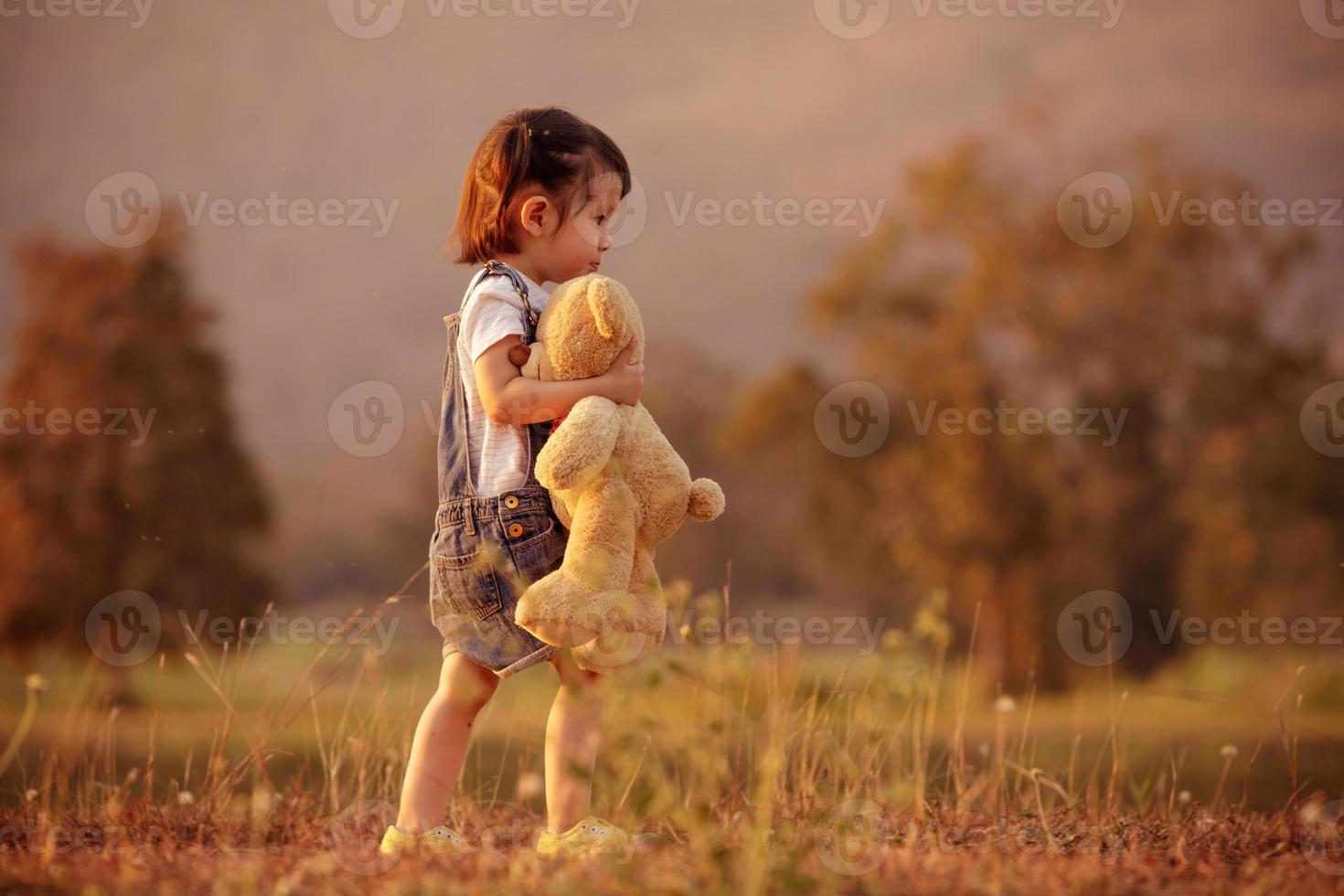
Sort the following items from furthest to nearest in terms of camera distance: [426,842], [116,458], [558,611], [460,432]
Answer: [116,458], [460,432], [426,842], [558,611]

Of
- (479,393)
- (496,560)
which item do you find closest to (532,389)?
(479,393)

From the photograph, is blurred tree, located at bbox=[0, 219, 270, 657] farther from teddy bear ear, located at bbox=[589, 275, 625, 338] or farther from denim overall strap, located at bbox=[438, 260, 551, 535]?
teddy bear ear, located at bbox=[589, 275, 625, 338]

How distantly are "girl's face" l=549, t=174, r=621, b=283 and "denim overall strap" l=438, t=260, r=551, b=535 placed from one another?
0.13m

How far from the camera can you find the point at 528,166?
3121mm

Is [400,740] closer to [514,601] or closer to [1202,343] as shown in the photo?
[514,601]

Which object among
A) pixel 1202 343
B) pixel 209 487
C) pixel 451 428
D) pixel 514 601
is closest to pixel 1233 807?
pixel 514 601

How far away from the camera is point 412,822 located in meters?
2.98

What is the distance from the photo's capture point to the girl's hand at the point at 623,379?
9.66 ft

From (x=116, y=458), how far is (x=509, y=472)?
13604mm

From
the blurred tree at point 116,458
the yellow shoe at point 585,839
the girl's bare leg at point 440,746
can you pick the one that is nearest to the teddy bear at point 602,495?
the girl's bare leg at point 440,746

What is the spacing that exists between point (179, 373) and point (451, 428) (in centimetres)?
1352

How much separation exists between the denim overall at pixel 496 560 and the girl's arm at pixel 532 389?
11 cm

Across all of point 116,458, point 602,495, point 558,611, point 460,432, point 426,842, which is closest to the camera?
point 558,611

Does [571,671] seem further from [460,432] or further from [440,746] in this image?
[460,432]
